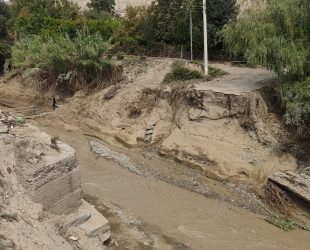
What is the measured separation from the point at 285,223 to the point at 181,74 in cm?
953

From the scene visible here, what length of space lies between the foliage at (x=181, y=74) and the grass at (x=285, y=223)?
864 cm

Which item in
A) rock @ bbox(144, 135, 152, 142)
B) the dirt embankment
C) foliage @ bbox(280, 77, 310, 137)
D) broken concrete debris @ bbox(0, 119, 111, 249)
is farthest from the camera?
rock @ bbox(144, 135, 152, 142)

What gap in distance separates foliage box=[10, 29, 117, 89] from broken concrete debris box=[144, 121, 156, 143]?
5.53 meters

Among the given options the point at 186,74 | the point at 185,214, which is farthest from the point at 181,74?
the point at 185,214

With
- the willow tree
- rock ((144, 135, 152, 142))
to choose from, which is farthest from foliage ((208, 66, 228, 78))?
rock ((144, 135, 152, 142))

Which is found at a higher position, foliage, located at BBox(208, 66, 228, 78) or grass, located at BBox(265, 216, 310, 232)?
foliage, located at BBox(208, 66, 228, 78)

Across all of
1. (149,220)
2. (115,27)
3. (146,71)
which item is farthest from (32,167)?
(115,27)

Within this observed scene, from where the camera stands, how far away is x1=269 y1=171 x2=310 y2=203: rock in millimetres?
10844

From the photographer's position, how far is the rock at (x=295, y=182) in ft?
35.6

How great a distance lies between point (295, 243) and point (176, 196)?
4.05 m

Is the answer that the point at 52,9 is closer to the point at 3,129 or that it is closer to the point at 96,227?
the point at 3,129

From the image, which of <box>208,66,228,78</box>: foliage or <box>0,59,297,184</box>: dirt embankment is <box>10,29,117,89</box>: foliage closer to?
<box>0,59,297,184</box>: dirt embankment

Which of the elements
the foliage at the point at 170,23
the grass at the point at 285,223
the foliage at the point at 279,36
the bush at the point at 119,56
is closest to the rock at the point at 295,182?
the grass at the point at 285,223

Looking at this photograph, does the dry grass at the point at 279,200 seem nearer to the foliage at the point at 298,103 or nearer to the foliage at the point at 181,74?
the foliage at the point at 298,103
